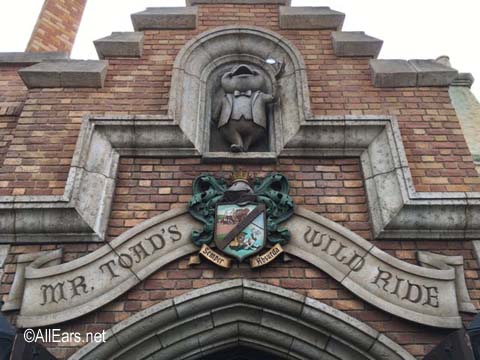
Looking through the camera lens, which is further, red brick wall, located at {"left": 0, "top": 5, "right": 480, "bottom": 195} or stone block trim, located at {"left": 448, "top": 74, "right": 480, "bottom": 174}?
stone block trim, located at {"left": 448, "top": 74, "right": 480, "bottom": 174}

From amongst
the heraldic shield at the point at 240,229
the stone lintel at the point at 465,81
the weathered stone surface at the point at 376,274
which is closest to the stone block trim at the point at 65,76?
the heraldic shield at the point at 240,229

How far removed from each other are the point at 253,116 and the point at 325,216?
1264 millimetres

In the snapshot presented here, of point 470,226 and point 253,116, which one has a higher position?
point 253,116

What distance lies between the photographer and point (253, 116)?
4582 millimetres

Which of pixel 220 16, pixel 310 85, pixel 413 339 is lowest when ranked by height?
pixel 413 339

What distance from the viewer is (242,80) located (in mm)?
4910

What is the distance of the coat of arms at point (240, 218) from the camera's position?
3.71 metres

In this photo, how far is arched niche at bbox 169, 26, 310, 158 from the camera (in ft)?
14.9

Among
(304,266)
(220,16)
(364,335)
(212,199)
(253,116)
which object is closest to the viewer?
(364,335)

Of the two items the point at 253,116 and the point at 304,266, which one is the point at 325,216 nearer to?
the point at 304,266

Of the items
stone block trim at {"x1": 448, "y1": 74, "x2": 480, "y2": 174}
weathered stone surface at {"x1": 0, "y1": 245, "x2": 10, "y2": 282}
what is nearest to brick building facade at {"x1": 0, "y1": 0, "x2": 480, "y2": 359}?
weathered stone surface at {"x1": 0, "y1": 245, "x2": 10, "y2": 282}

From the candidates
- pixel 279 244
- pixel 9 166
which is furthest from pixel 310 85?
pixel 9 166

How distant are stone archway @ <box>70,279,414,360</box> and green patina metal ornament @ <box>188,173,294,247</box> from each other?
454 mm

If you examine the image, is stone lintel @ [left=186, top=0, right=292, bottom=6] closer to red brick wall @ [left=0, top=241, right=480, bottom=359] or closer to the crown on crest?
the crown on crest
